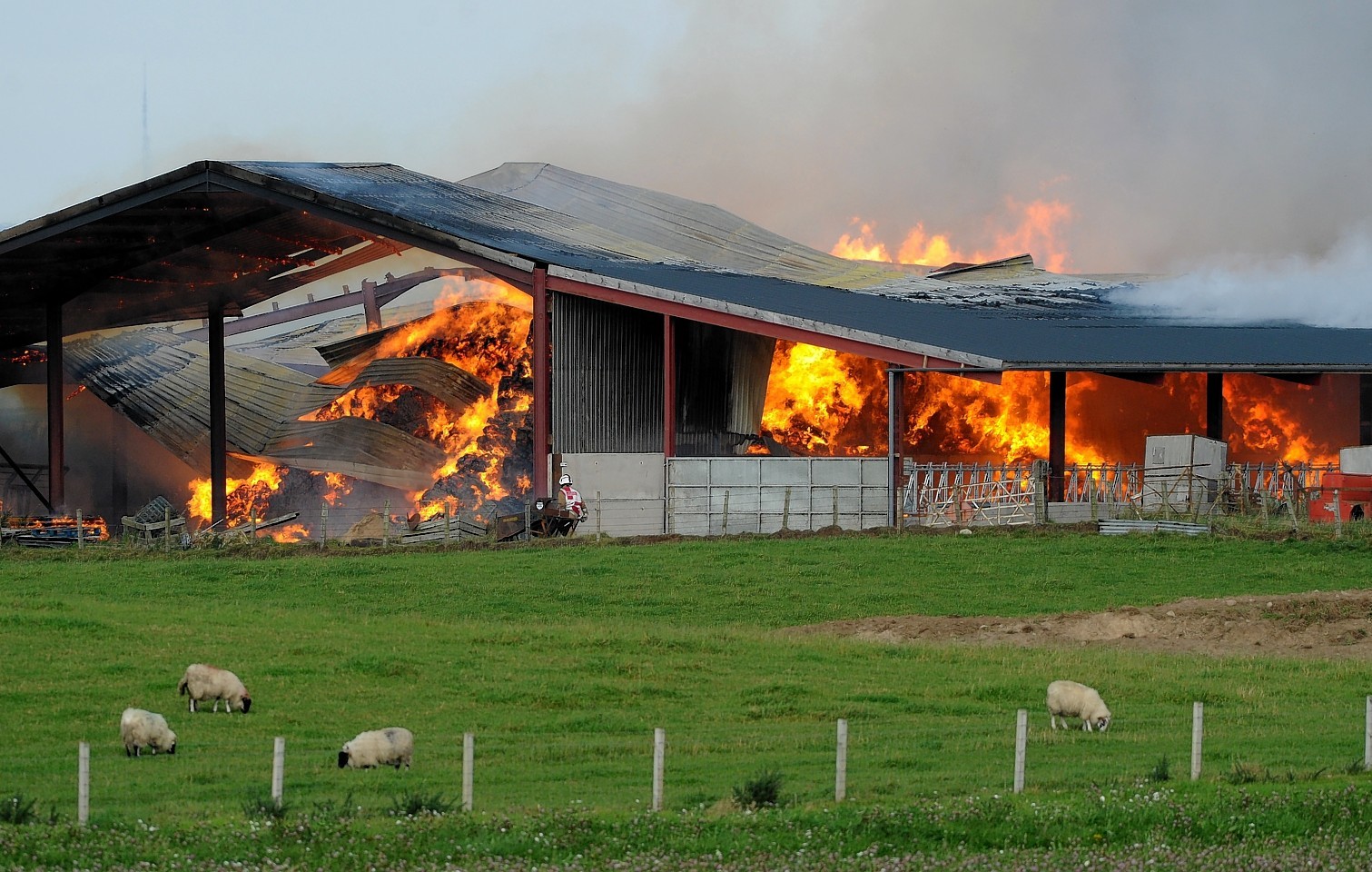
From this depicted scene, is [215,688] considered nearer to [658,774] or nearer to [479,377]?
[658,774]

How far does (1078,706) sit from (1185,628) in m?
10.5

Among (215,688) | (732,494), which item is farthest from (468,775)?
(732,494)

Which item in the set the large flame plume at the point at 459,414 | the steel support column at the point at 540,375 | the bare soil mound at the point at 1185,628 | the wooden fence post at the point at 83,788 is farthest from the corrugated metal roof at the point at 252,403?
the wooden fence post at the point at 83,788

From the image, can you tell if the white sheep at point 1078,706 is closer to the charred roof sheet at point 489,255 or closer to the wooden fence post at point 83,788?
the wooden fence post at point 83,788

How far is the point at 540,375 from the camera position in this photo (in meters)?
50.4

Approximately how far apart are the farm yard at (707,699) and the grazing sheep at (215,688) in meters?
0.40

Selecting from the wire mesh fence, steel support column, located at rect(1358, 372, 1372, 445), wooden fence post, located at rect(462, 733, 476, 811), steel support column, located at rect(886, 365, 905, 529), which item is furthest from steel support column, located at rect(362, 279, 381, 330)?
wooden fence post, located at rect(462, 733, 476, 811)

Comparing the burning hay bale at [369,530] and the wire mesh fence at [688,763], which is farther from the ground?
the burning hay bale at [369,530]

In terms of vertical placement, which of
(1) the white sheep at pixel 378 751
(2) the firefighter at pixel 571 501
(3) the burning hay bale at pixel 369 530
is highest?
(2) the firefighter at pixel 571 501

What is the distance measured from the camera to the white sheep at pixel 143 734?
20.3 m

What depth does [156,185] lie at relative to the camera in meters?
49.8

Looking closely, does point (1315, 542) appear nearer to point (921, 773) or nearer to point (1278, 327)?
point (1278, 327)

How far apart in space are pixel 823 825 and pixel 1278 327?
49317mm

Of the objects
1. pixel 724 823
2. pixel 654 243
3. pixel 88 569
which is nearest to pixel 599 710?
pixel 724 823
